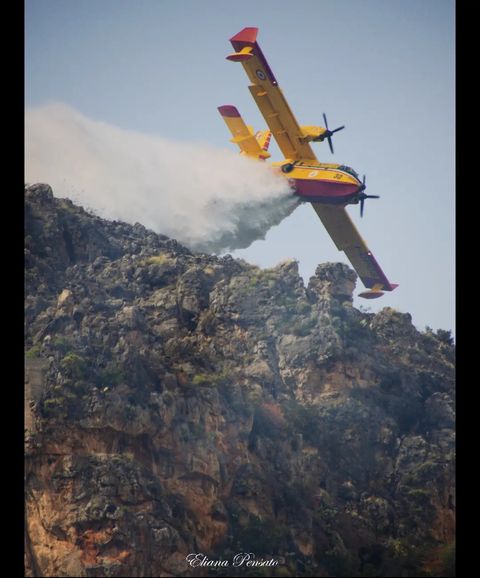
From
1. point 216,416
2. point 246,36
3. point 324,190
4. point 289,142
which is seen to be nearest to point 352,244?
point 324,190

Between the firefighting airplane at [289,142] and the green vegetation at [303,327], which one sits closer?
A: the firefighting airplane at [289,142]

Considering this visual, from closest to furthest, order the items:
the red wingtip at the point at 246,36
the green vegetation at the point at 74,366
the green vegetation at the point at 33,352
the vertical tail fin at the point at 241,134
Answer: the green vegetation at the point at 74,366
the green vegetation at the point at 33,352
the red wingtip at the point at 246,36
the vertical tail fin at the point at 241,134

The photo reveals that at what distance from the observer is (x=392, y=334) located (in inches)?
2237

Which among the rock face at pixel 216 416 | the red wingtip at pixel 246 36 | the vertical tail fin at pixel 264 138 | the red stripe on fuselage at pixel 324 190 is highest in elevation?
the red wingtip at pixel 246 36

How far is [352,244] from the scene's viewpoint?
60.6 m

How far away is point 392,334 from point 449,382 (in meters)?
3.44

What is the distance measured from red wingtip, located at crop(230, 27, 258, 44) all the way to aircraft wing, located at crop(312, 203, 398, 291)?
9346 mm

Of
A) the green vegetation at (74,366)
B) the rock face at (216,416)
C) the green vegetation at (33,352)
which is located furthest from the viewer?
the green vegetation at (33,352)

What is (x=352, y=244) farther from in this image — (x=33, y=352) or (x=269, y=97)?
(x=33, y=352)

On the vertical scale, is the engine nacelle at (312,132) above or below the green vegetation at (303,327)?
above

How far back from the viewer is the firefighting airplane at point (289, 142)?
51938 mm

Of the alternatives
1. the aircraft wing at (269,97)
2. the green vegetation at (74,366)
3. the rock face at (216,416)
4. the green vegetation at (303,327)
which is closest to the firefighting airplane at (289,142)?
the aircraft wing at (269,97)
